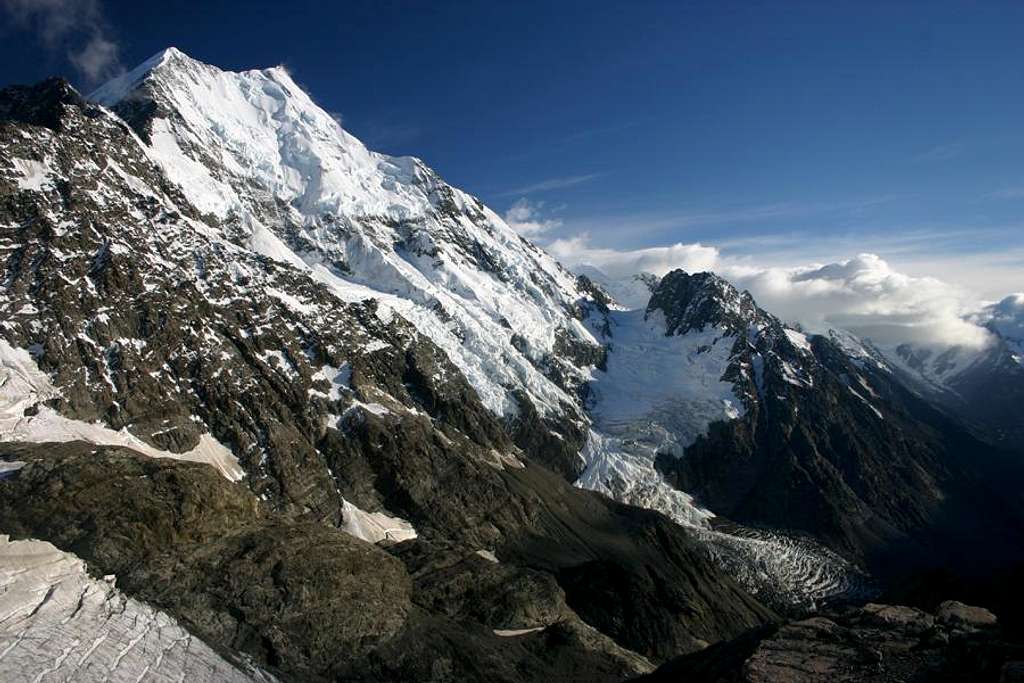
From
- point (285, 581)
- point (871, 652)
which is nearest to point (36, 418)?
point (285, 581)

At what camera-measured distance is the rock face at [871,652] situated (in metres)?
31.8

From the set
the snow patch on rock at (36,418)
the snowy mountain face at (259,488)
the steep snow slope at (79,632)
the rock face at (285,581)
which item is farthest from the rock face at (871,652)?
the snow patch on rock at (36,418)

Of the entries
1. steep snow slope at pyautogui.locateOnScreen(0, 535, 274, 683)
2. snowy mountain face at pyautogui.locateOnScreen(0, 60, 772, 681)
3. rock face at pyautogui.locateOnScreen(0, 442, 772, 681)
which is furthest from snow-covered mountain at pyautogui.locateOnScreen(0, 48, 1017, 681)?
steep snow slope at pyautogui.locateOnScreen(0, 535, 274, 683)

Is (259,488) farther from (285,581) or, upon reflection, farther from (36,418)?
(285,581)

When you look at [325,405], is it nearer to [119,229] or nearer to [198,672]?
[119,229]

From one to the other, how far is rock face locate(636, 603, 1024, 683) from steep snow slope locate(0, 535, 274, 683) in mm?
36739

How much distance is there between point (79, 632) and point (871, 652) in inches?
2050

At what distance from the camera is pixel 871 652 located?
35719 mm

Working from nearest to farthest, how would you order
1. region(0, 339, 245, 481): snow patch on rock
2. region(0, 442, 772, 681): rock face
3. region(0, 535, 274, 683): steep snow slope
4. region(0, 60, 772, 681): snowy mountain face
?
region(0, 535, 274, 683): steep snow slope, region(0, 442, 772, 681): rock face, region(0, 60, 772, 681): snowy mountain face, region(0, 339, 245, 481): snow patch on rock

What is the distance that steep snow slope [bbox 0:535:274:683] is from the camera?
47.2 meters

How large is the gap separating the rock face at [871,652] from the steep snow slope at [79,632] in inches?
1446

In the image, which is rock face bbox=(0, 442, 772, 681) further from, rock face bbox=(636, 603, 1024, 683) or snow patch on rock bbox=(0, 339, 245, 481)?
snow patch on rock bbox=(0, 339, 245, 481)

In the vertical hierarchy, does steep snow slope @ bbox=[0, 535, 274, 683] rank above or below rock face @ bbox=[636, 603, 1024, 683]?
below

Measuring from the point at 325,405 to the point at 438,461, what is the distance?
32.2 metres
